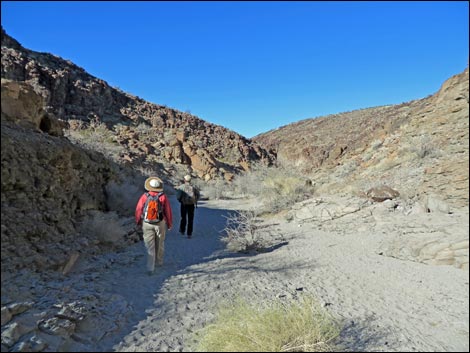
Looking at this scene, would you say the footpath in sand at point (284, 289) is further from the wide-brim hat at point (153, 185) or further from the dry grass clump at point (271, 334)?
the wide-brim hat at point (153, 185)

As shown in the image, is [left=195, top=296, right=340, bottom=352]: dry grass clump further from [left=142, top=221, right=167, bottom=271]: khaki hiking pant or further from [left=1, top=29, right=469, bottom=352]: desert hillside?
[left=142, top=221, right=167, bottom=271]: khaki hiking pant

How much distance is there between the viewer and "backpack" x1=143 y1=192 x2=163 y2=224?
523cm

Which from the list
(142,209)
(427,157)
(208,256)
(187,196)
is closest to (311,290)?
(208,256)

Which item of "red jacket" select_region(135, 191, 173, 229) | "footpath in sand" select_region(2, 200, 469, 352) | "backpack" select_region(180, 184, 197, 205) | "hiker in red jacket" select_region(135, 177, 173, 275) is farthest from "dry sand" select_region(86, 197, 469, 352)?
"backpack" select_region(180, 184, 197, 205)

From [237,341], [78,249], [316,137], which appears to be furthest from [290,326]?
[316,137]

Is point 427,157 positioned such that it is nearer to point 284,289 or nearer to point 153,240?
point 284,289

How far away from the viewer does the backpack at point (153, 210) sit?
5.23 metres

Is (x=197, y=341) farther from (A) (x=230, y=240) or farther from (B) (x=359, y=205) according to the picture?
(B) (x=359, y=205)

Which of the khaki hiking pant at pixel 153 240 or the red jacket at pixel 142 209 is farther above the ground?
the red jacket at pixel 142 209

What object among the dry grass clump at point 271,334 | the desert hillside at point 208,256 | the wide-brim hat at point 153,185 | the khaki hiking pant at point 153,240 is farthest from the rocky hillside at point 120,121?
the dry grass clump at point 271,334

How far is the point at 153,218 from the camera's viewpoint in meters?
5.23

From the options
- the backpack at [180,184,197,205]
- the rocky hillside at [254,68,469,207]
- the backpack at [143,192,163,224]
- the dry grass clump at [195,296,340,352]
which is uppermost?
the rocky hillside at [254,68,469,207]

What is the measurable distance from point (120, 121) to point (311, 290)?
1188 inches

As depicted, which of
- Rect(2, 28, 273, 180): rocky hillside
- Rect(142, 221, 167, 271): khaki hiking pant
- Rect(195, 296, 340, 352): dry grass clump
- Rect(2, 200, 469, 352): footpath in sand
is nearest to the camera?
Rect(195, 296, 340, 352): dry grass clump
